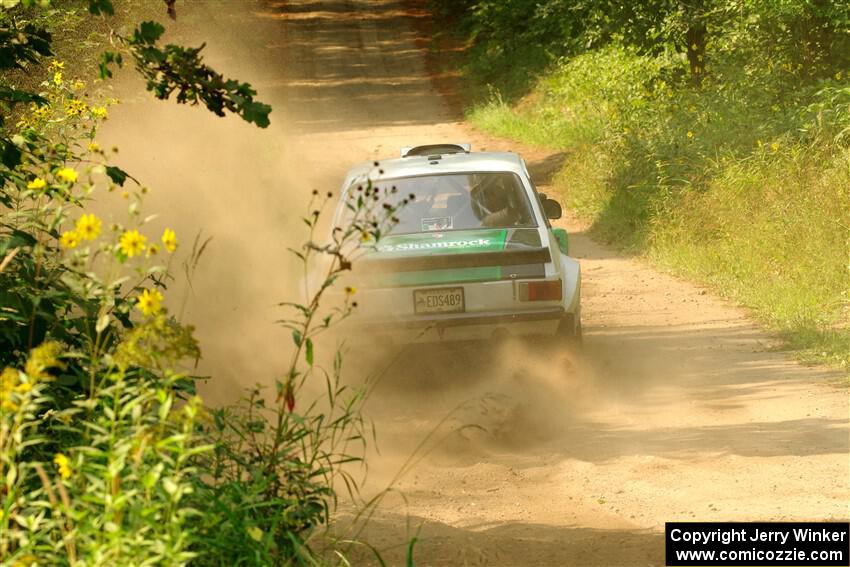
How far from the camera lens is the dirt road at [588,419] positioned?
6.89 m

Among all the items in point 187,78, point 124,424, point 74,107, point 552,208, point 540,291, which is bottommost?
point 540,291

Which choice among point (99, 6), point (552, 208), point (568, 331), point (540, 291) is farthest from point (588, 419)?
point (99, 6)

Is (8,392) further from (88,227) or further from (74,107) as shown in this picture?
(74,107)

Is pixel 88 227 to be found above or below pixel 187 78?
below

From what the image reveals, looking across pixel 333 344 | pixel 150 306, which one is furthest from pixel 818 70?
pixel 150 306

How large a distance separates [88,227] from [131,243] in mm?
178

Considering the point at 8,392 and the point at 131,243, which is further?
the point at 131,243

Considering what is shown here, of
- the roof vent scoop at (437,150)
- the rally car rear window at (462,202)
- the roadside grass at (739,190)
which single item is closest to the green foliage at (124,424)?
the rally car rear window at (462,202)

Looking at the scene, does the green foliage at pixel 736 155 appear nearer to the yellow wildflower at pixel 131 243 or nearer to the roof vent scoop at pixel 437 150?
the roof vent scoop at pixel 437 150

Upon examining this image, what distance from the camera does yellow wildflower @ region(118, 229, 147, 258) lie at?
429 cm

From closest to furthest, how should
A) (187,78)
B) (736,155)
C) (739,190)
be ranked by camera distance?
(187,78) < (739,190) < (736,155)

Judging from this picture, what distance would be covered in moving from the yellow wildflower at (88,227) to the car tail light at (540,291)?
5152mm

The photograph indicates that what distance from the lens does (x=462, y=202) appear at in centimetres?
1005

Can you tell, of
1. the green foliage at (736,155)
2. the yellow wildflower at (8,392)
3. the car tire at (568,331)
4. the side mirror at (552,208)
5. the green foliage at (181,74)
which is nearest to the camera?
the yellow wildflower at (8,392)
